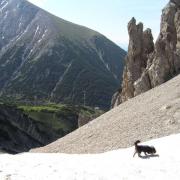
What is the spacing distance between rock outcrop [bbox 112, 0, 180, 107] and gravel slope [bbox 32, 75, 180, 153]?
19687 mm

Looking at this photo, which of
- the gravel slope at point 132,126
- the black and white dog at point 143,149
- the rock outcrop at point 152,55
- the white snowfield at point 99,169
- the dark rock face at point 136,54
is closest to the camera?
the white snowfield at point 99,169

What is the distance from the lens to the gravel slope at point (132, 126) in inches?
1953

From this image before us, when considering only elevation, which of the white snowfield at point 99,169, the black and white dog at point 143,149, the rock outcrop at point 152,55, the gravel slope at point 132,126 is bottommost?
the white snowfield at point 99,169

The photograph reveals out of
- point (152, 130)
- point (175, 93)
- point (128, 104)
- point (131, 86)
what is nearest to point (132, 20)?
point (131, 86)

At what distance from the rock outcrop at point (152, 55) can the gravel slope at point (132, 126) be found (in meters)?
19.7

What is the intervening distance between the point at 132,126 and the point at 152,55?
46.8 metres

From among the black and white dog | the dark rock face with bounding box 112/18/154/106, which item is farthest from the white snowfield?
the dark rock face with bounding box 112/18/154/106

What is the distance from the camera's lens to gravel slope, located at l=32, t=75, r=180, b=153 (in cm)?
4959

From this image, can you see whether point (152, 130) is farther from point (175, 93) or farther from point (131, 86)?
point (131, 86)

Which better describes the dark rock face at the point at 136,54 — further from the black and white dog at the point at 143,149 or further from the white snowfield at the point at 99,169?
the white snowfield at the point at 99,169

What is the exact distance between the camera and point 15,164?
28.4 metres

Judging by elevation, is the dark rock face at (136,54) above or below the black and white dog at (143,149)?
above

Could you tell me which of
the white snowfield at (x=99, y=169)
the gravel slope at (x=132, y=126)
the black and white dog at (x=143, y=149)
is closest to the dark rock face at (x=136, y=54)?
the gravel slope at (x=132, y=126)

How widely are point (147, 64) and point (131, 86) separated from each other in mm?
7697
